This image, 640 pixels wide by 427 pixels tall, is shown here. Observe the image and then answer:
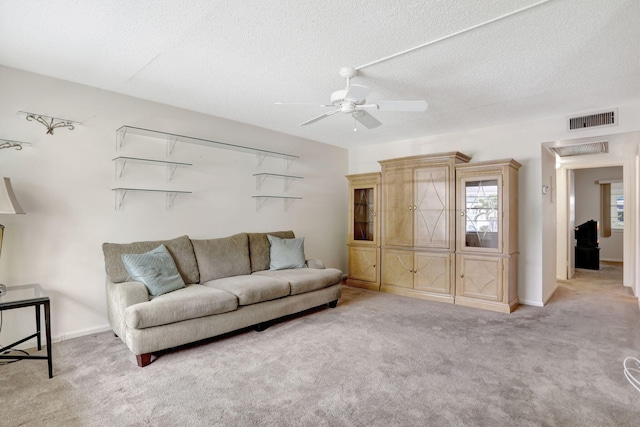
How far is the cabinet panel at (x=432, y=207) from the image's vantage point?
4.50m

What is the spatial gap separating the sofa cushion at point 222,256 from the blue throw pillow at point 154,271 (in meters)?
0.45

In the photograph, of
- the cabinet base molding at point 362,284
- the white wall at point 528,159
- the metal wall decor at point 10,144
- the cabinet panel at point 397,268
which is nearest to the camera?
the metal wall decor at point 10,144

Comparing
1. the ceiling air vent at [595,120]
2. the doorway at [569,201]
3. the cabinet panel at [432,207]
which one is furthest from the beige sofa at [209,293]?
the ceiling air vent at [595,120]

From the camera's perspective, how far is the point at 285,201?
5.04 meters

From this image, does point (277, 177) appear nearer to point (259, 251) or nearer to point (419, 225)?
point (259, 251)

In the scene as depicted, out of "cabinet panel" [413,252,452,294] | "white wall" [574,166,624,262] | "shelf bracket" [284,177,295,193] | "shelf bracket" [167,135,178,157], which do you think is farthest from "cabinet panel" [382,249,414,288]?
"white wall" [574,166,624,262]

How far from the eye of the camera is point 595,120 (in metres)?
3.85

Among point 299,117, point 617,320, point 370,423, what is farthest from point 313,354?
point 617,320

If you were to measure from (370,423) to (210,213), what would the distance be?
308 centimetres

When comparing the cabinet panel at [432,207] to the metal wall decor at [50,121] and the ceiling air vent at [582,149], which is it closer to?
the ceiling air vent at [582,149]

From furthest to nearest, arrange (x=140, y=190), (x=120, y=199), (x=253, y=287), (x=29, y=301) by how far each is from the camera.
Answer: (x=140, y=190) → (x=120, y=199) → (x=253, y=287) → (x=29, y=301)

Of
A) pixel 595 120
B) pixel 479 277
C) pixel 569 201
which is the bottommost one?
pixel 479 277

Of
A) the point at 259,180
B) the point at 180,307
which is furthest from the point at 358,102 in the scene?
the point at 259,180

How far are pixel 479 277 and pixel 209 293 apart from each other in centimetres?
329
